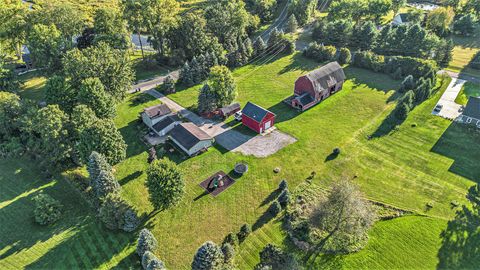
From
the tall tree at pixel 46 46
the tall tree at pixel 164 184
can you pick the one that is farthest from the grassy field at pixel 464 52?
the tall tree at pixel 46 46

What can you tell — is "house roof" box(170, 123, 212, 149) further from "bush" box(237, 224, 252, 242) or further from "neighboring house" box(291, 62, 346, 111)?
"neighboring house" box(291, 62, 346, 111)

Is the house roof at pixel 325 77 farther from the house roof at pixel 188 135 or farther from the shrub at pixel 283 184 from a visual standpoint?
the shrub at pixel 283 184

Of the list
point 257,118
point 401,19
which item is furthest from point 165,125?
point 401,19

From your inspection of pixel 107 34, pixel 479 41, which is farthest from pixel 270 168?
pixel 479 41

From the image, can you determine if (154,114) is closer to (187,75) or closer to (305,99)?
(187,75)

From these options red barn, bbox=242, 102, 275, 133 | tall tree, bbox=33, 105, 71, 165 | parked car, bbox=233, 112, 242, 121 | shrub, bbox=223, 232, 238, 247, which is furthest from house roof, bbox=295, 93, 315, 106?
tall tree, bbox=33, 105, 71, 165

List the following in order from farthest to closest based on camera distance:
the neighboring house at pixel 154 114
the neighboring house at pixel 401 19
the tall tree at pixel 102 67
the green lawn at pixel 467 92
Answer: the neighboring house at pixel 401 19 < the green lawn at pixel 467 92 < the neighboring house at pixel 154 114 < the tall tree at pixel 102 67

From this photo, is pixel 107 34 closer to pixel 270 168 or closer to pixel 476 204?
pixel 270 168
